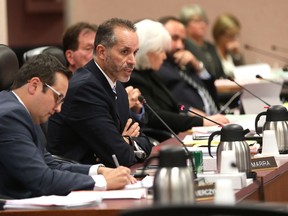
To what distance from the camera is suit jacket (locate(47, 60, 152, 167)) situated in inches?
171

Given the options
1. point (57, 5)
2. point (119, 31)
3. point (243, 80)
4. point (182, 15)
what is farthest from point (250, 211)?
point (57, 5)

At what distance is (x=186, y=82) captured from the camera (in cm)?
740

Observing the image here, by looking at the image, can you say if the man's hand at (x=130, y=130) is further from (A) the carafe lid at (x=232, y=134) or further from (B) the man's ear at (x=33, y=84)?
(B) the man's ear at (x=33, y=84)

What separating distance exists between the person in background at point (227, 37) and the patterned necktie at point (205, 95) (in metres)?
2.69

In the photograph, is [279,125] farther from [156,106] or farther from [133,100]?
[156,106]

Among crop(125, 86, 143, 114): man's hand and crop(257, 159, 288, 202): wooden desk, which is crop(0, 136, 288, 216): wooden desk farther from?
crop(125, 86, 143, 114): man's hand

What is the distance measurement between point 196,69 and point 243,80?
42 cm

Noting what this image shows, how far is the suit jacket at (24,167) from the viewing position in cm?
348

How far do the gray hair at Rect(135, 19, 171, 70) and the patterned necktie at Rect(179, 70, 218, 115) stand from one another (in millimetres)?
1295

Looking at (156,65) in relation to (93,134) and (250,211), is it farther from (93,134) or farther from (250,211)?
(250,211)

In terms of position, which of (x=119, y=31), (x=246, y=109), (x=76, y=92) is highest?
(x=119, y=31)

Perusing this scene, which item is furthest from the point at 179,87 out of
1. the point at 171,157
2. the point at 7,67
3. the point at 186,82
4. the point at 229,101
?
the point at 171,157

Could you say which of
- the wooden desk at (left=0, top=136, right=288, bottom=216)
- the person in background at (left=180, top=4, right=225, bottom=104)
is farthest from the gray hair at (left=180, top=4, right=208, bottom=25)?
the wooden desk at (left=0, top=136, right=288, bottom=216)

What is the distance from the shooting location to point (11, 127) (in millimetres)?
3537
